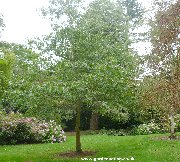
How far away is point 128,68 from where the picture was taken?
45.2ft

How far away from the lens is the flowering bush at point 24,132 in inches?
802

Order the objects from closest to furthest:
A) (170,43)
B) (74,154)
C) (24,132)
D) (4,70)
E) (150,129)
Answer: (170,43)
(74,154)
(4,70)
(24,132)
(150,129)

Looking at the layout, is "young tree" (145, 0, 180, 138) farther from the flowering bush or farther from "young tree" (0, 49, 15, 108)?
the flowering bush

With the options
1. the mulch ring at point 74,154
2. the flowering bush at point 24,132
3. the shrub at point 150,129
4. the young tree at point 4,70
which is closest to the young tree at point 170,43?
the mulch ring at point 74,154

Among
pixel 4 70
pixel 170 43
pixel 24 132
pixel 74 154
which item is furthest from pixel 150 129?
pixel 170 43

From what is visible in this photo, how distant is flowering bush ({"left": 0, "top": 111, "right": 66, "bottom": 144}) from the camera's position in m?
20.4

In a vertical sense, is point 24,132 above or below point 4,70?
below

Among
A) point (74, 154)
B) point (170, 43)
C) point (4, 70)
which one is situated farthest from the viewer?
point (4, 70)

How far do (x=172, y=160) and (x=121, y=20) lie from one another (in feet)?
70.6

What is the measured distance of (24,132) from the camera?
2061cm

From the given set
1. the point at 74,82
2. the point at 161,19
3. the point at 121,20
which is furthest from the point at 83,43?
the point at 121,20

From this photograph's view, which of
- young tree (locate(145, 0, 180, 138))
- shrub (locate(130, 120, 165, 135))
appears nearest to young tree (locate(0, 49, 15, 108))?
young tree (locate(145, 0, 180, 138))

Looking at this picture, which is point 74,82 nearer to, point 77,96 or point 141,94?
point 77,96

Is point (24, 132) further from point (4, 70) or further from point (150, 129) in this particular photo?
point (150, 129)
